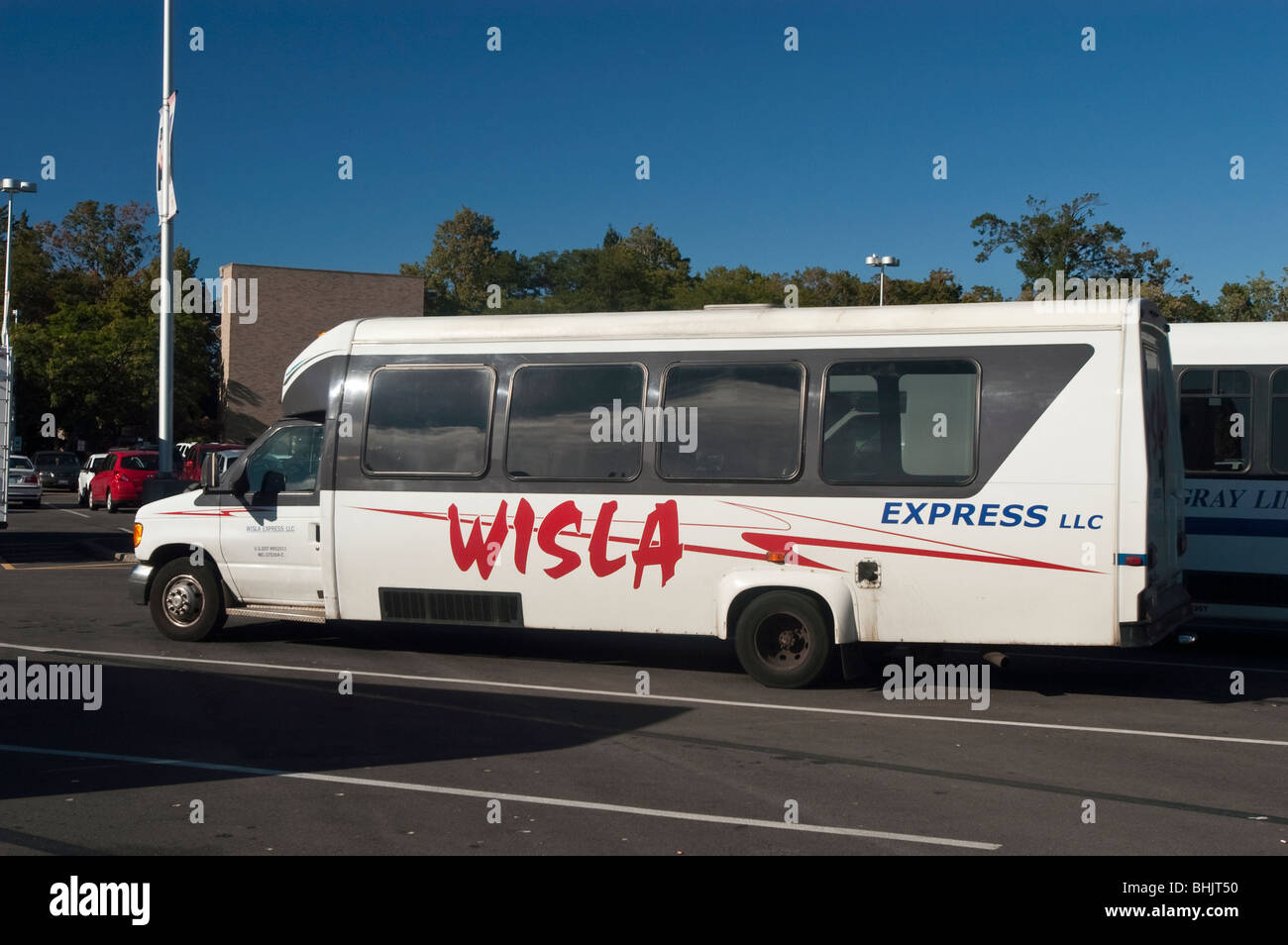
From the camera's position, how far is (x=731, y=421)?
427 inches

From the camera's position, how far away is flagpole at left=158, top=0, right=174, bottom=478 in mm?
21234

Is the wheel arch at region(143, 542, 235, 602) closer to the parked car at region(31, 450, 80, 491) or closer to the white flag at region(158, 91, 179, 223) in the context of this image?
the white flag at region(158, 91, 179, 223)

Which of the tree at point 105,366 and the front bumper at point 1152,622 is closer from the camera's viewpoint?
the front bumper at point 1152,622

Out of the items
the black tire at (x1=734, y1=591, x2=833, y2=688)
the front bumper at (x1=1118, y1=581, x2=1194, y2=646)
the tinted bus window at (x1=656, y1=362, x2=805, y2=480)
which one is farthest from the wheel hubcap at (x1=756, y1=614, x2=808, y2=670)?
the front bumper at (x1=1118, y1=581, x2=1194, y2=646)

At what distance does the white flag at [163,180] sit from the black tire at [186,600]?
10834 mm

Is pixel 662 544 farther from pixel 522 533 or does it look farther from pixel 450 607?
pixel 450 607

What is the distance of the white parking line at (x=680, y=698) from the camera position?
9.01m

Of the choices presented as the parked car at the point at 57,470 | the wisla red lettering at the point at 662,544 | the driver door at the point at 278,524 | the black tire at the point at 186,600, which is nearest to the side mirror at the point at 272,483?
the driver door at the point at 278,524

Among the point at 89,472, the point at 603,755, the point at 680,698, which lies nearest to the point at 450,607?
the point at 680,698

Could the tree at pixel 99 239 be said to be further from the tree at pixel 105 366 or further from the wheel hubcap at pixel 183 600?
the wheel hubcap at pixel 183 600

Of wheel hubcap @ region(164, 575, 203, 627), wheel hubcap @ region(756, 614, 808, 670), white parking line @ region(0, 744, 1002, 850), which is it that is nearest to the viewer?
white parking line @ region(0, 744, 1002, 850)

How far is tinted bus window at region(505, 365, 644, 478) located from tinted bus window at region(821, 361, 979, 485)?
170cm
